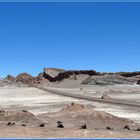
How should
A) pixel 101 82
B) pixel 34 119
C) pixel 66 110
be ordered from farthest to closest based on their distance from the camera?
pixel 101 82, pixel 66 110, pixel 34 119

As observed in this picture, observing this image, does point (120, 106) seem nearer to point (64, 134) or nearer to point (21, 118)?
point (21, 118)

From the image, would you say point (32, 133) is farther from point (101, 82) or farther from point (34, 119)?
point (101, 82)

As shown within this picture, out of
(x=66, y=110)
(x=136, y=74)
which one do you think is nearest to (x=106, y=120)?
(x=66, y=110)

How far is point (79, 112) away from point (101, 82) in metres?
124

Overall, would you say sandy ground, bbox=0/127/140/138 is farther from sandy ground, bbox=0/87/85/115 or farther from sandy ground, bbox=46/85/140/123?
sandy ground, bbox=0/87/85/115

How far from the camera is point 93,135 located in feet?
53.1

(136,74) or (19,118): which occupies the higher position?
(136,74)

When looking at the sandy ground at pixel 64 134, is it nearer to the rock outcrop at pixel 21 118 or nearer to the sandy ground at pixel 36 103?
the rock outcrop at pixel 21 118

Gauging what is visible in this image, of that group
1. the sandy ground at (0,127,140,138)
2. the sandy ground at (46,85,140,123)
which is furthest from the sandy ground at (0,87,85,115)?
the sandy ground at (0,127,140,138)

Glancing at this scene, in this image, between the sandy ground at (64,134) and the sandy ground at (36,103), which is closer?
the sandy ground at (64,134)

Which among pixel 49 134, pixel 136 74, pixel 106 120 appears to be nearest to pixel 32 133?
pixel 49 134

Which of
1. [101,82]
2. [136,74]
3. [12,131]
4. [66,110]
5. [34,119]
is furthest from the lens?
[136,74]

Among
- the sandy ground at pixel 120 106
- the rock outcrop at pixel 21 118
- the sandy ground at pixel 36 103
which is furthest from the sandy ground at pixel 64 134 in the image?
the sandy ground at pixel 36 103

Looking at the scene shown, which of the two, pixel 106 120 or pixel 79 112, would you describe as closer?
pixel 106 120
